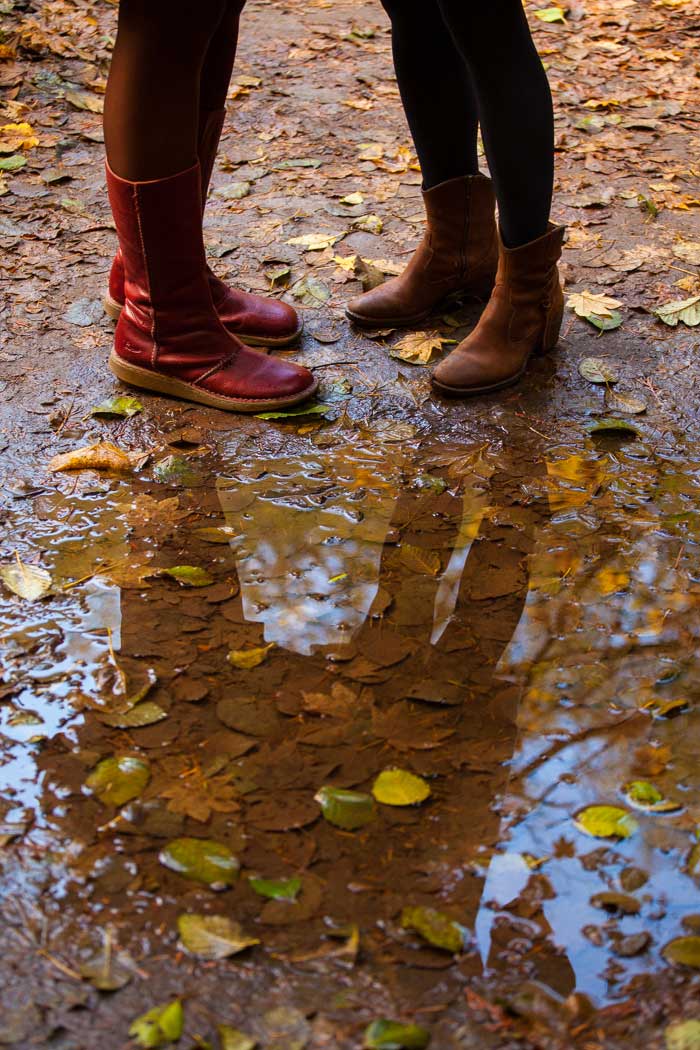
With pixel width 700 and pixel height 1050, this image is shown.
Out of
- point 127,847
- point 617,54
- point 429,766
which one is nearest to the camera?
point 127,847

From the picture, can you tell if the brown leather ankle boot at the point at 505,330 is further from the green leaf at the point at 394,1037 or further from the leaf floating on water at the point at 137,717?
the green leaf at the point at 394,1037

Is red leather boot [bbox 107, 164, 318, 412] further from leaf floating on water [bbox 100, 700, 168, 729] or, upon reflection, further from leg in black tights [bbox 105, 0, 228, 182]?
leaf floating on water [bbox 100, 700, 168, 729]

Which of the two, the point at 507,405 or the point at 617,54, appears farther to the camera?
the point at 617,54

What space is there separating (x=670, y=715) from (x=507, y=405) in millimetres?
974

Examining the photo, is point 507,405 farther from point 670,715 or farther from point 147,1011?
point 147,1011

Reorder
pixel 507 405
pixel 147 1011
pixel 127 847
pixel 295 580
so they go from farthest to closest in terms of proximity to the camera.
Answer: pixel 507 405 < pixel 295 580 < pixel 127 847 < pixel 147 1011

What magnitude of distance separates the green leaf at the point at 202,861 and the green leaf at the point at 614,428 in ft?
4.24

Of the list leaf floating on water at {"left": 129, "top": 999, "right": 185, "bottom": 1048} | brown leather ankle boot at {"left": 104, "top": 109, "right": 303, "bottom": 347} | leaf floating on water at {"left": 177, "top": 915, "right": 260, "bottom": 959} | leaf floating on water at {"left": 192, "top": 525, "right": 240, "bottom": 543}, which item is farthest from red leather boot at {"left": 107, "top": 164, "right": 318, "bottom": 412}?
leaf floating on water at {"left": 129, "top": 999, "right": 185, "bottom": 1048}

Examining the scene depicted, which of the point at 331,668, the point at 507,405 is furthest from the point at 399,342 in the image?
the point at 331,668

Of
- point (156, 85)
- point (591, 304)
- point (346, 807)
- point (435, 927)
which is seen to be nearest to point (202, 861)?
point (346, 807)

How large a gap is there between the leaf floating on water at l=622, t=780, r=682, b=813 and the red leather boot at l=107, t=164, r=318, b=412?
1.19 m

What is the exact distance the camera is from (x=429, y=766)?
4.64 ft

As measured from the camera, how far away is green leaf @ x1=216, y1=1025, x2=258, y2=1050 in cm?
107

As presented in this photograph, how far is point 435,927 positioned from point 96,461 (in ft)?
4.01
